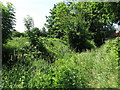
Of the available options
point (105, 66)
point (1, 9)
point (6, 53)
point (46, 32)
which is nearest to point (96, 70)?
point (105, 66)

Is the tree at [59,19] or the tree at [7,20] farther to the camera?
the tree at [59,19]

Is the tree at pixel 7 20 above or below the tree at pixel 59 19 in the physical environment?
below

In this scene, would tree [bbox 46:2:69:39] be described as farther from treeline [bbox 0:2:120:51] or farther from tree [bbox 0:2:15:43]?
tree [bbox 0:2:15:43]

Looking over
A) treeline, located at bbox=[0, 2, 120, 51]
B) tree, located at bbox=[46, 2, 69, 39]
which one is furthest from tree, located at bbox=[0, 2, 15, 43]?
tree, located at bbox=[46, 2, 69, 39]

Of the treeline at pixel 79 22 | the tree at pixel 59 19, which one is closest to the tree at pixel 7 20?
the treeline at pixel 79 22

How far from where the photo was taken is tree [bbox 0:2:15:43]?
16.5 feet

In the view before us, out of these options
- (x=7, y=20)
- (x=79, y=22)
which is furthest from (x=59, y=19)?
(x=7, y=20)

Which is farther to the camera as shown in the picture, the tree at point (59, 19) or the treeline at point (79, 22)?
the tree at point (59, 19)

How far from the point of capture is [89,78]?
375 cm

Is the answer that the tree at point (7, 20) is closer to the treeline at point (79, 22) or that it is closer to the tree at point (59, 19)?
the treeline at point (79, 22)

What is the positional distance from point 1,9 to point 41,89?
3481 millimetres

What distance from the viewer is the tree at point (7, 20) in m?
5.03

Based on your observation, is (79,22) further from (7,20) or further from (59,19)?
(7,20)

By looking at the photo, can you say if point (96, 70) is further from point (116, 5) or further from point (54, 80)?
point (116, 5)
